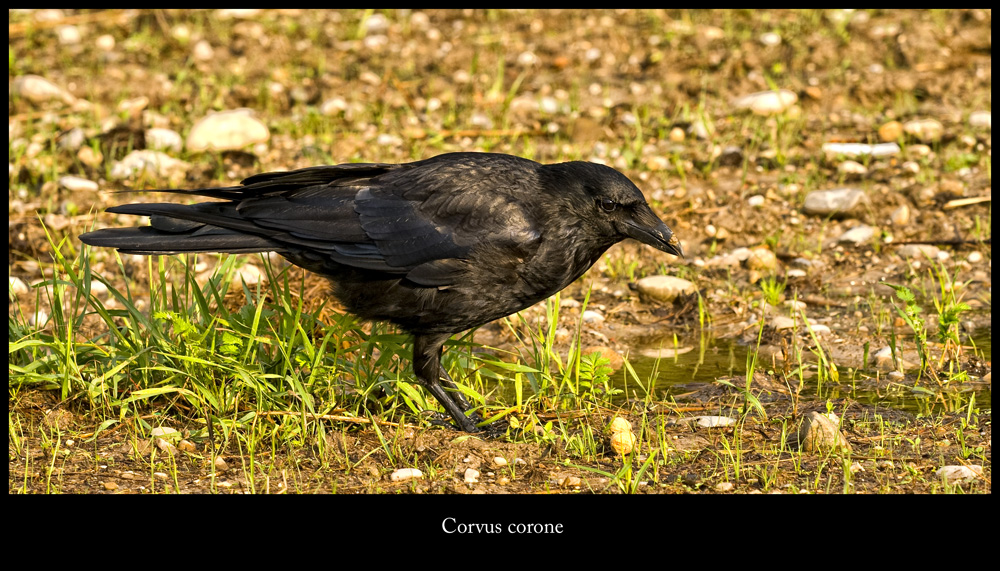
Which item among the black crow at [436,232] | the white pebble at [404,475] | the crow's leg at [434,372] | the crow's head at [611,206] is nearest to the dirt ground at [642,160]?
the white pebble at [404,475]

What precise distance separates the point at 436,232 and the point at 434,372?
26.3 inches

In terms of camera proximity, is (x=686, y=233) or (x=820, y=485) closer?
(x=820, y=485)

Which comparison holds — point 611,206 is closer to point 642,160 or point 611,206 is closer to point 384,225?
point 384,225

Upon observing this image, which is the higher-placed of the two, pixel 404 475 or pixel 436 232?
pixel 436 232

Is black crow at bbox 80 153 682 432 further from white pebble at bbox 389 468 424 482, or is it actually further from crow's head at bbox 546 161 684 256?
white pebble at bbox 389 468 424 482

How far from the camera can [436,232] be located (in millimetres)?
4316

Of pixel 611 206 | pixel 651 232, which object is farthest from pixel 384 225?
pixel 651 232

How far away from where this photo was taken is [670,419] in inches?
182

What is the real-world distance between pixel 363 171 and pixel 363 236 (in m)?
0.38

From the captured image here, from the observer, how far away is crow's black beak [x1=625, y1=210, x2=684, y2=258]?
4.36m

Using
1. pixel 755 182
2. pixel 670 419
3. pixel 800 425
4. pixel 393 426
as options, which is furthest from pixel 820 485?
pixel 755 182

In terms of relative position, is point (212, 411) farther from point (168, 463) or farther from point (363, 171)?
point (363, 171)

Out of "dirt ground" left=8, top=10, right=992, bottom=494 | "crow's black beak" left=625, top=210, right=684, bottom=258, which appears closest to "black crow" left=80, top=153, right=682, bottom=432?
"crow's black beak" left=625, top=210, right=684, bottom=258

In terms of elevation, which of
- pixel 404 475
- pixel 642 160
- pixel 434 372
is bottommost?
pixel 404 475
